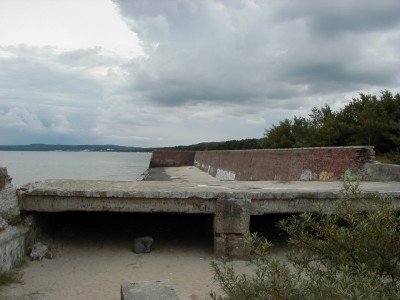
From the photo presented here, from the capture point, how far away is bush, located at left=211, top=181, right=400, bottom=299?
9.50 ft

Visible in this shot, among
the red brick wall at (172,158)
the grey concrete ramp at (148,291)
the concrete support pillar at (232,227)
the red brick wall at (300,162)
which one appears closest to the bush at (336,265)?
the grey concrete ramp at (148,291)

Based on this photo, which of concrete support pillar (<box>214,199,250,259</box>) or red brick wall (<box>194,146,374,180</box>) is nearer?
concrete support pillar (<box>214,199,250,259</box>)

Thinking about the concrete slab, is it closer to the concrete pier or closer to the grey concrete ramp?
the concrete pier

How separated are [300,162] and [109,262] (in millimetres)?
8716

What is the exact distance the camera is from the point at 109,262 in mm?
7242

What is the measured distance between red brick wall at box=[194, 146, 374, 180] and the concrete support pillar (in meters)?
5.65

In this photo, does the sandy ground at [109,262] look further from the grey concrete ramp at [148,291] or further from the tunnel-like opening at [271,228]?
the grey concrete ramp at [148,291]

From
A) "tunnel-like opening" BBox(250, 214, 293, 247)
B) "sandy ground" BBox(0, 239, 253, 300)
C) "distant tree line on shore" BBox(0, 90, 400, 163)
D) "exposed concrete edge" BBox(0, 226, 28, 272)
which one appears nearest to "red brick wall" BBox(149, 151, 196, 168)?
"distant tree line on shore" BBox(0, 90, 400, 163)

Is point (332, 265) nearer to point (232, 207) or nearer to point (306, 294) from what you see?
point (306, 294)

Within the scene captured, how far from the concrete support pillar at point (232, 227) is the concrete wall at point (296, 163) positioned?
5.65m

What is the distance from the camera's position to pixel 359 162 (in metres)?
11.8

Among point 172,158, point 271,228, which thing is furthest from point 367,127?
point 172,158

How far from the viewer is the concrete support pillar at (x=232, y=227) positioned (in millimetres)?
7379

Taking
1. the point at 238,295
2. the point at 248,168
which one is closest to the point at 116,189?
the point at 238,295
